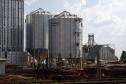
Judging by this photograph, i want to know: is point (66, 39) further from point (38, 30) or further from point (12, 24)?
point (12, 24)

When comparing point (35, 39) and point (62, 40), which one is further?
point (35, 39)

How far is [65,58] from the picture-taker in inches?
4067

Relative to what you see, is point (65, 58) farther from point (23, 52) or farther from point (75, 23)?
point (23, 52)

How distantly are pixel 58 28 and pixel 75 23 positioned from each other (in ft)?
17.4

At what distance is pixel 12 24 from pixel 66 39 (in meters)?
36.1

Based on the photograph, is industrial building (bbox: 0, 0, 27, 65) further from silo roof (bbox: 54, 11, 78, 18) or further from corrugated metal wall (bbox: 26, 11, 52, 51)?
silo roof (bbox: 54, 11, 78, 18)

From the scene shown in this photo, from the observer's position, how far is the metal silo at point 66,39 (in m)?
100

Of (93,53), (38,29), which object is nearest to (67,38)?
(38,29)

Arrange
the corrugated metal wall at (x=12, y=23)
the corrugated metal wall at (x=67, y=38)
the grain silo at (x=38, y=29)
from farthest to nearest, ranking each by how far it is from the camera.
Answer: the corrugated metal wall at (x=12, y=23) < the grain silo at (x=38, y=29) < the corrugated metal wall at (x=67, y=38)

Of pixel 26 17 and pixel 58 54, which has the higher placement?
pixel 26 17

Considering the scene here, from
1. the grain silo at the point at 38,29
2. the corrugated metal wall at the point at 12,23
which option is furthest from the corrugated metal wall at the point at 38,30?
the corrugated metal wall at the point at 12,23

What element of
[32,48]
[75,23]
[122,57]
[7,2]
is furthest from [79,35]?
[122,57]

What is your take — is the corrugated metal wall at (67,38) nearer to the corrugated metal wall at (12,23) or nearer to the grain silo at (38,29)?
the grain silo at (38,29)

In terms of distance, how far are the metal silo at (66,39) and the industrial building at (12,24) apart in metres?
24.1
